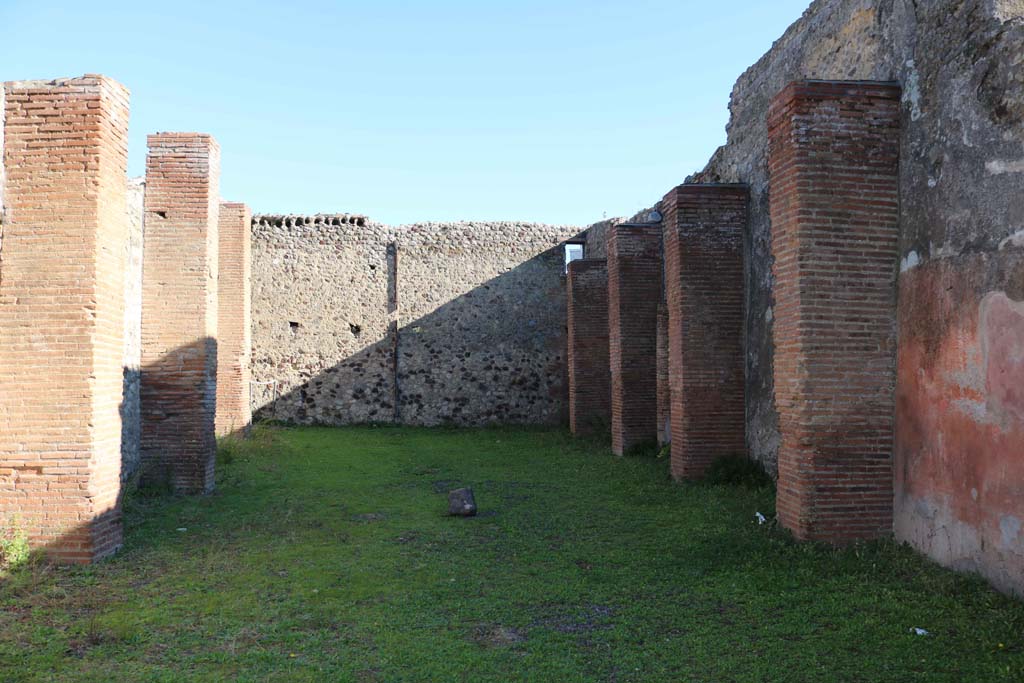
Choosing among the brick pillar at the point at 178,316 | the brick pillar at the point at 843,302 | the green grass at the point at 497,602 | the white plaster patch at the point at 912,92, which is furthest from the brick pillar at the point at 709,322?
the brick pillar at the point at 178,316

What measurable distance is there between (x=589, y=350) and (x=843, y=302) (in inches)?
353

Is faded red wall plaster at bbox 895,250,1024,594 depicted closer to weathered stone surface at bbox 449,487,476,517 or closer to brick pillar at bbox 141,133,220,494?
weathered stone surface at bbox 449,487,476,517

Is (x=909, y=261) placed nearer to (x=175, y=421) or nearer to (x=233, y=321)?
(x=175, y=421)

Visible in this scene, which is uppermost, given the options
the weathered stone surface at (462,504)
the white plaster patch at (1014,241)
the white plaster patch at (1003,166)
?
the white plaster patch at (1003,166)

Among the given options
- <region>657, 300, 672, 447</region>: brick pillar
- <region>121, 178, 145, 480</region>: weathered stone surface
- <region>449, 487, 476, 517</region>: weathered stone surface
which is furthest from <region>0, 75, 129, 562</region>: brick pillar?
<region>657, 300, 672, 447</region>: brick pillar

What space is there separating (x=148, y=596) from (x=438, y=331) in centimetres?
1273

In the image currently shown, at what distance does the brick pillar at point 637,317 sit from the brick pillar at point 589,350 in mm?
2508

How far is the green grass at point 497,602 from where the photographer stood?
3816mm

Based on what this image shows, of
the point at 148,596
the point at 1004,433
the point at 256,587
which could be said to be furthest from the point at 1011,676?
the point at 148,596

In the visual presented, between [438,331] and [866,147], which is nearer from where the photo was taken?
[866,147]

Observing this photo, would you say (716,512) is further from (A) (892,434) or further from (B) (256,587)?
(B) (256,587)

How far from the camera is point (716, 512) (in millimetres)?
7336

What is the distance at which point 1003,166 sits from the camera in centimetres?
467

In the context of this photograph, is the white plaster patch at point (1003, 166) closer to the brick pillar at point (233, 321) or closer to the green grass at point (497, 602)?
the green grass at point (497, 602)
